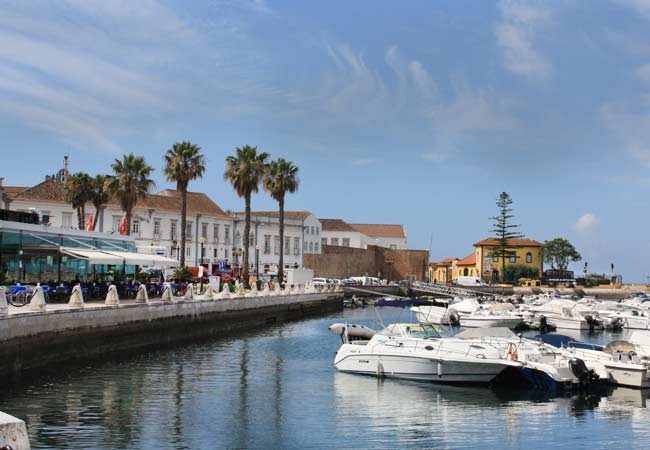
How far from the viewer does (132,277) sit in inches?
1797

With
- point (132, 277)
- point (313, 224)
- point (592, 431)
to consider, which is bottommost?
point (592, 431)

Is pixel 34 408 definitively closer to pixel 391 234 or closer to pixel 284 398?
pixel 284 398

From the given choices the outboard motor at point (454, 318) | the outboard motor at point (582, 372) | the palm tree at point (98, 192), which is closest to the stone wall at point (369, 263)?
the palm tree at point (98, 192)

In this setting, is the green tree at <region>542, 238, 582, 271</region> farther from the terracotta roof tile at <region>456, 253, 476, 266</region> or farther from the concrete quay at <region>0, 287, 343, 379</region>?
the concrete quay at <region>0, 287, 343, 379</region>

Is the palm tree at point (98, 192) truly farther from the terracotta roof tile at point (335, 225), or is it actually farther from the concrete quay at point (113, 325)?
the terracotta roof tile at point (335, 225)

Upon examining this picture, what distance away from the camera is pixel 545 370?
2250cm

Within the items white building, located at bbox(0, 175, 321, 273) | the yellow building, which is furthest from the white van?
white building, located at bbox(0, 175, 321, 273)

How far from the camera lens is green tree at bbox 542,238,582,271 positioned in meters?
129

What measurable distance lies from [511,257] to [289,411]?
10318 centimetres

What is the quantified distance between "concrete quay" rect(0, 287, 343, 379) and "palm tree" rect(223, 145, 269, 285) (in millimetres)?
13166

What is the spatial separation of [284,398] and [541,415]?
22.9 feet

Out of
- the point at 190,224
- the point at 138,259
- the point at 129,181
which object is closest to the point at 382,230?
the point at 190,224

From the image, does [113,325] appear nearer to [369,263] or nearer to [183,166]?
[183,166]

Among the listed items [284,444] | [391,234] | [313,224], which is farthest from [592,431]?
[391,234]
